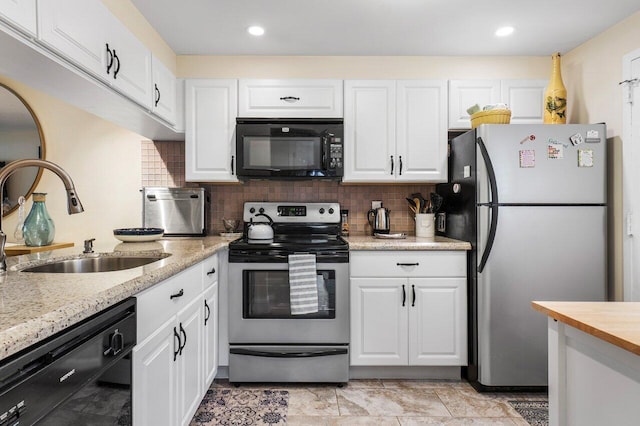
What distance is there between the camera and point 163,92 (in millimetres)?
2445

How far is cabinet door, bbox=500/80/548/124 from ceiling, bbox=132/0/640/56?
250 mm

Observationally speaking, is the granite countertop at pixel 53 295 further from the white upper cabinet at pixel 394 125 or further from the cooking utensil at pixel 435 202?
the cooking utensil at pixel 435 202

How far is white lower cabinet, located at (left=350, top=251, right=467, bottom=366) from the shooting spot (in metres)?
2.46

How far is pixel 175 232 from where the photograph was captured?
2873mm

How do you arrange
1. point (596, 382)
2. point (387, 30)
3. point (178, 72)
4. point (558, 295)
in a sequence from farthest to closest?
point (178, 72) < point (387, 30) < point (558, 295) < point (596, 382)

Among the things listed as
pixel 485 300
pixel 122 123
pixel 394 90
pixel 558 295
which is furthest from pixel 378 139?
pixel 122 123

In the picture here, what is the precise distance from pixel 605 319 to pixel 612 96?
6.54 feet

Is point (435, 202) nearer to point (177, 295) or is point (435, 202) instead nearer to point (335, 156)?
point (335, 156)

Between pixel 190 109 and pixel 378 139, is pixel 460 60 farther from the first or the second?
pixel 190 109

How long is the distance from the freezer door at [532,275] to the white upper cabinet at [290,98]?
52.3 inches

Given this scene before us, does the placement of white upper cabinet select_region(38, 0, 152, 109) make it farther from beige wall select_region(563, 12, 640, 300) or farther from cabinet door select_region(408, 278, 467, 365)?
beige wall select_region(563, 12, 640, 300)

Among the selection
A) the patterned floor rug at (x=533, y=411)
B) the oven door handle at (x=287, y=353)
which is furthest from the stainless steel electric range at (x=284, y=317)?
the patterned floor rug at (x=533, y=411)

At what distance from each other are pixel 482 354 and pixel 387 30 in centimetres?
218

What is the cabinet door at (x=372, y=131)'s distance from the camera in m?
2.75
